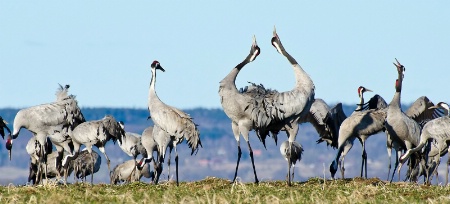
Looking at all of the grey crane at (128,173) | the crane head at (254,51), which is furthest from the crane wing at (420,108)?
the grey crane at (128,173)

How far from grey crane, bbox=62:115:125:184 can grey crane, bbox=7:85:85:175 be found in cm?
23

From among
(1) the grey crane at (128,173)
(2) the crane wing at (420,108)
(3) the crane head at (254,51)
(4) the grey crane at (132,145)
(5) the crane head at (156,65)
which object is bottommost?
(1) the grey crane at (128,173)

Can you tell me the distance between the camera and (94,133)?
19.4 meters

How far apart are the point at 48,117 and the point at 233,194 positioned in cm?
688

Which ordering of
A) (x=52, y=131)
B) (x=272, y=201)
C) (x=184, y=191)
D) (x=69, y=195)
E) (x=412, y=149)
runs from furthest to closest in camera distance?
(x=52, y=131), (x=412, y=149), (x=184, y=191), (x=69, y=195), (x=272, y=201)

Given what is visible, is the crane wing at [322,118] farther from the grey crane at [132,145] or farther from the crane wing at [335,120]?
the grey crane at [132,145]

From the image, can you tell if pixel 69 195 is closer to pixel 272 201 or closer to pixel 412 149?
pixel 272 201

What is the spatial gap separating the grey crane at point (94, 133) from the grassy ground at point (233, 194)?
4.67m

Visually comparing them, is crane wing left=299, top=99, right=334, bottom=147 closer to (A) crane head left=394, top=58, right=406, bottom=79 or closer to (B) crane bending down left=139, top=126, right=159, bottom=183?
(A) crane head left=394, top=58, right=406, bottom=79

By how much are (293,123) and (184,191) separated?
339cm

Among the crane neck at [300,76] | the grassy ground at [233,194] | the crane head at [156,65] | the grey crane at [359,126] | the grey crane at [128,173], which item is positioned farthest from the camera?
the grey crane at [128,173]

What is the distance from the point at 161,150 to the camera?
19.9 metres

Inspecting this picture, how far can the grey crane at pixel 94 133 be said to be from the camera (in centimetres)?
1927

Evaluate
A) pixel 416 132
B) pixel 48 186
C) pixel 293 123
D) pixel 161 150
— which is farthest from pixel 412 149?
pixel 48 186
